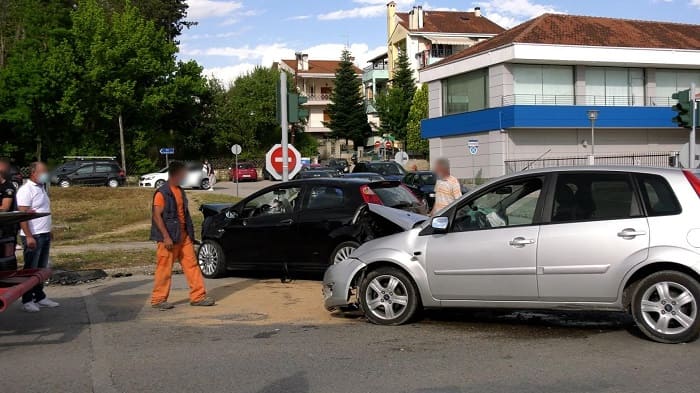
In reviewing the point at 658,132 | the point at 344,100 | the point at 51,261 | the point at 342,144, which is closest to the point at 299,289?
the point at 51,261

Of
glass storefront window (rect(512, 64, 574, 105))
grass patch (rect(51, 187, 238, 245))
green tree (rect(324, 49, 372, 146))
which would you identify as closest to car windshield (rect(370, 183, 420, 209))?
grass patch (rect(51, 187, 238, 245))

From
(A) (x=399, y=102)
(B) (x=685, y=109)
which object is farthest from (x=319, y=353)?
(A) (x=399, y=102)

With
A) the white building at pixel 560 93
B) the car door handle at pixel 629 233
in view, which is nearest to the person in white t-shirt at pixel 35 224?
the car door handle at pixel 629 233

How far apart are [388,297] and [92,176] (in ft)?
124

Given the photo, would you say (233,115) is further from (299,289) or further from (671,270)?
(671,270)

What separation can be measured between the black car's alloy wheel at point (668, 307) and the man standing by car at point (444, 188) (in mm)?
4386

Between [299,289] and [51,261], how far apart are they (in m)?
6.35

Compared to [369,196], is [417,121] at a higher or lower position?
higher

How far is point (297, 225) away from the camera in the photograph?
10391 millimetres

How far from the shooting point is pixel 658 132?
4278 centimetres

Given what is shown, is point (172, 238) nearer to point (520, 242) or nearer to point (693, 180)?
point (520, 242)

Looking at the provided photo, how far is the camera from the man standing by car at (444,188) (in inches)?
418

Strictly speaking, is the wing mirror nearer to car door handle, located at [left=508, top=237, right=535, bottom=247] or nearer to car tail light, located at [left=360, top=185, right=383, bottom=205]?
car door handle, located at [left=508, top=237, right=535, bottom=247]

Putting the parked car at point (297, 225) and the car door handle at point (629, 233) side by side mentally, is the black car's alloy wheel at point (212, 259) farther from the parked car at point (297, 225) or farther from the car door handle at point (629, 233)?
the car door handle at point (629, 233)
